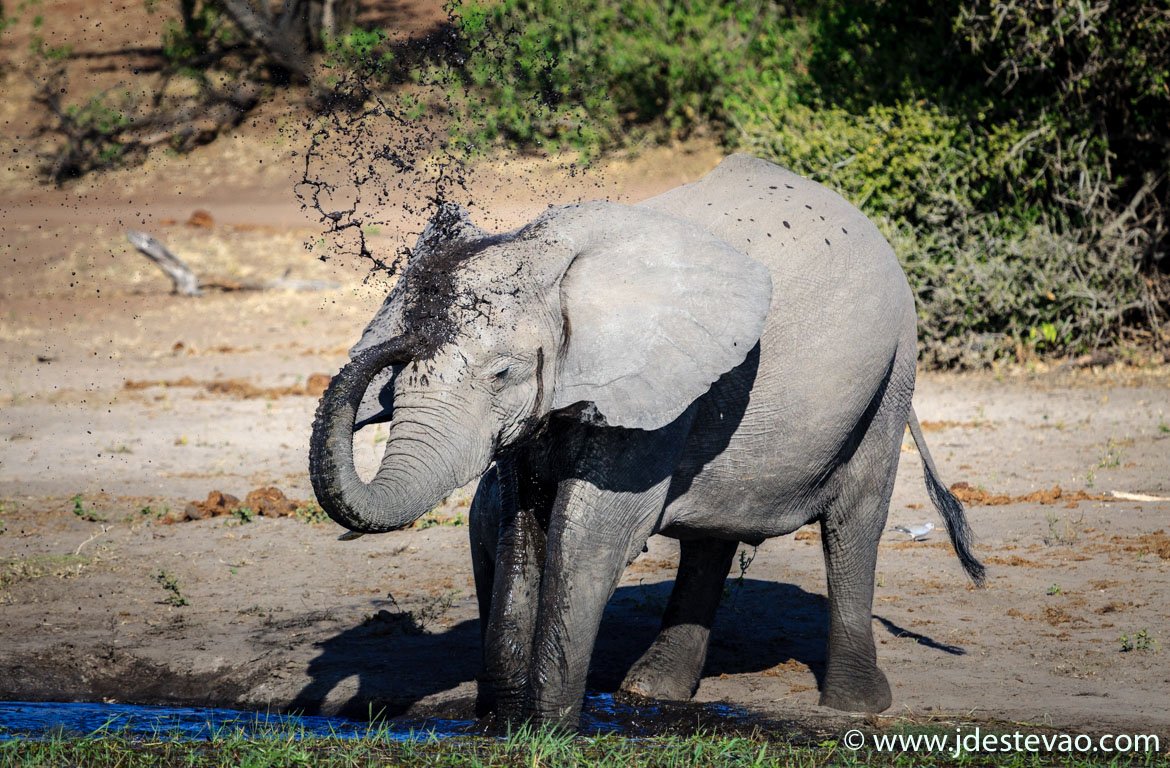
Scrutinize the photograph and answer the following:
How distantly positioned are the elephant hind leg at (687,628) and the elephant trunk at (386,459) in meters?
2.01

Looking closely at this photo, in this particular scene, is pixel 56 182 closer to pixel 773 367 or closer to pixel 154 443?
pixel 154 443

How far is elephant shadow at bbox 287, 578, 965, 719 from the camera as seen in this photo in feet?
20.9

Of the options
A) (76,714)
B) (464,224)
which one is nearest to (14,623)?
(76,714)

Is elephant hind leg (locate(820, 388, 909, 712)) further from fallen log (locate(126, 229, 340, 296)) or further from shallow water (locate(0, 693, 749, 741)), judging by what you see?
fallen log (locate(126, 229, 340, 296))

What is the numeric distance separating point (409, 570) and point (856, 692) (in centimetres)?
301

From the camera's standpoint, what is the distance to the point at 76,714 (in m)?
6.12

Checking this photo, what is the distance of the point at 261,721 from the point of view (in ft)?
19.6

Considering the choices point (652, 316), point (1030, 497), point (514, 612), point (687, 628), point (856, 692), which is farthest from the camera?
point (1030, 497)

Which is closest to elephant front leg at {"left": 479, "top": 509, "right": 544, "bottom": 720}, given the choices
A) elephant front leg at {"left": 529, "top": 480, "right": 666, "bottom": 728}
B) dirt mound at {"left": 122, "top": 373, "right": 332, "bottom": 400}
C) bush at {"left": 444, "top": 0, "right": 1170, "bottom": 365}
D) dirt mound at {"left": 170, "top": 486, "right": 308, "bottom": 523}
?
elephant front leg at {"left": 529, "top": 480, "right": 666, "bottom": 728}

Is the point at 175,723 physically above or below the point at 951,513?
below

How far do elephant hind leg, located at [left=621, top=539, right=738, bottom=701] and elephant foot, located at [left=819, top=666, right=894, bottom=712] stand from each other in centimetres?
59

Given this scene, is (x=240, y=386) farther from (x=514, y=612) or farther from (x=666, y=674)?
(x=514, y=612)

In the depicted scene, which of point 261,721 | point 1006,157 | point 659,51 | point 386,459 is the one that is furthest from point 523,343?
point 659,51

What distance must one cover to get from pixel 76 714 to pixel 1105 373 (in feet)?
31.1
